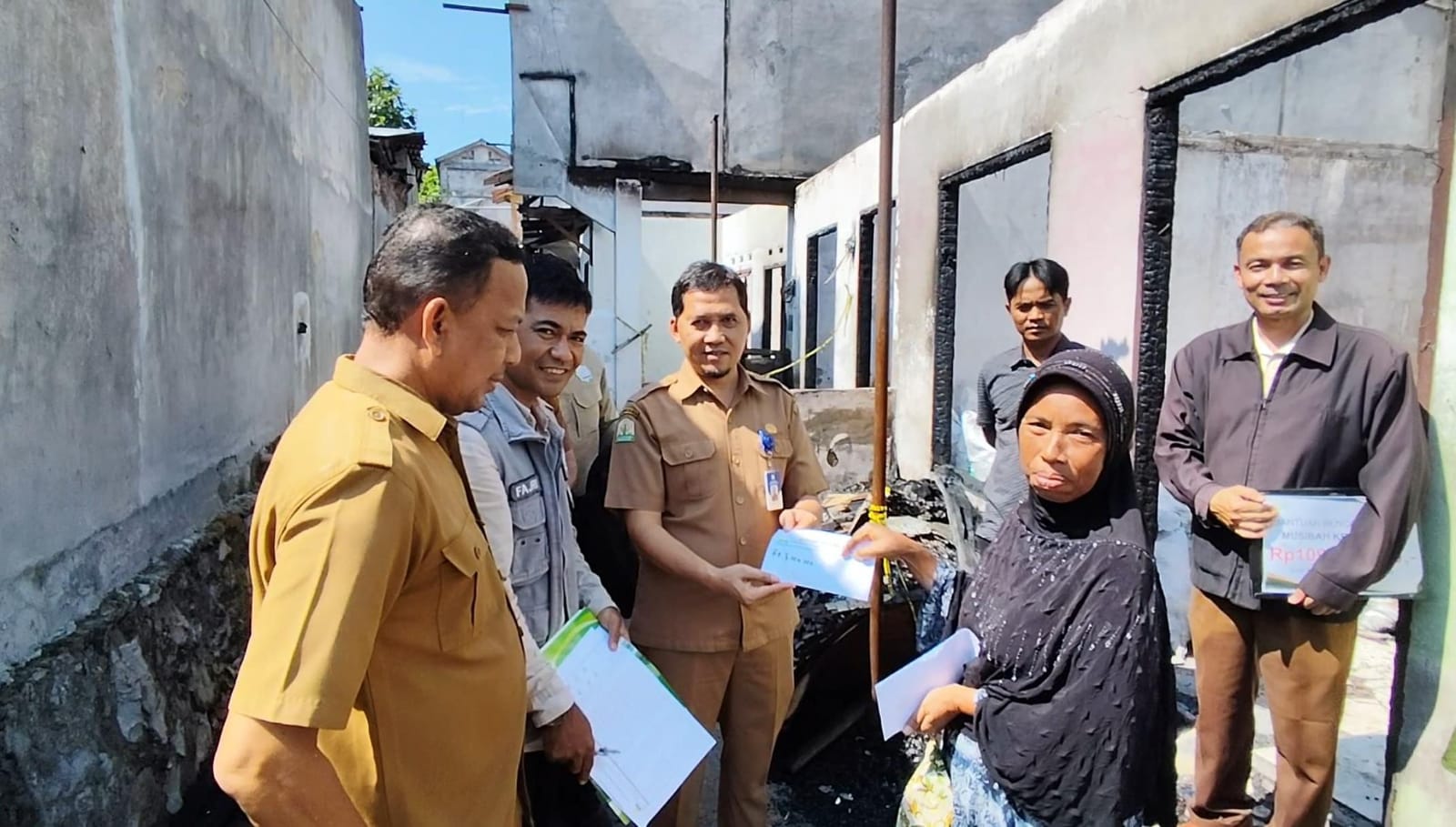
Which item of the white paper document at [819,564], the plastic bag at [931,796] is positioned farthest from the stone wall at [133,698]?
the plastic bag at [931,796]

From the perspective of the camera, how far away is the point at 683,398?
98.3 inches

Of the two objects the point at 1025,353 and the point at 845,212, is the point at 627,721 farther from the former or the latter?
the point at 845,212

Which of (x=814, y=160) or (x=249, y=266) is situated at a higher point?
(x=814, y=160)

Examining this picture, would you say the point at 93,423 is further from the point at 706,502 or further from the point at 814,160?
the point at 814,160

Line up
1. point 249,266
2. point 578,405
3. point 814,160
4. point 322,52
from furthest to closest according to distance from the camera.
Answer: point 814,160 < point 322,52 < point 249,266 < point 578,405

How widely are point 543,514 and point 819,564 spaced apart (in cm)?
70

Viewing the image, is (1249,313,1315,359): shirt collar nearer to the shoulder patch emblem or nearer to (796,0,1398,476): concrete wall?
(796,0,1398,476): concrete wall

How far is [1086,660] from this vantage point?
157 centimetres

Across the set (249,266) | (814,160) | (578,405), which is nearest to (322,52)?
(249,266)

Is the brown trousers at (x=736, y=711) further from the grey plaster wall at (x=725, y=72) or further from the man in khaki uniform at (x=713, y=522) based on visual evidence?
the grey plaster wall at (x=725, y=72)

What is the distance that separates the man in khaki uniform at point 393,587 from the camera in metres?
1.08

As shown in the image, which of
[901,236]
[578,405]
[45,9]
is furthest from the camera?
[901,236]

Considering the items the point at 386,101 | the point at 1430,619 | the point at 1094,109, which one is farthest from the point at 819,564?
the point at 386,101

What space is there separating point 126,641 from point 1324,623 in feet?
10.4
